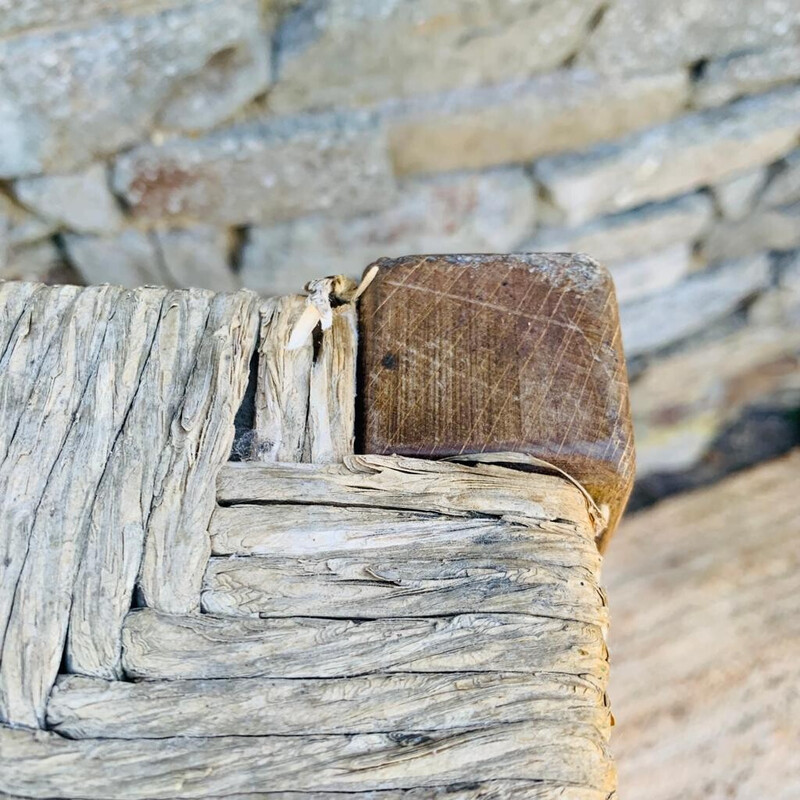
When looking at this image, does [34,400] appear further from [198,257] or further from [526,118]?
[526,118]

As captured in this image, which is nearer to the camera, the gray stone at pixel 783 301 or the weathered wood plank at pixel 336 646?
the weathered wood plank at pixel 336 646

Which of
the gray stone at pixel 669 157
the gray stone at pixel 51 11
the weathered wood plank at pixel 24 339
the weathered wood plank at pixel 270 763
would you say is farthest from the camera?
the gray stone at pixel 669 157

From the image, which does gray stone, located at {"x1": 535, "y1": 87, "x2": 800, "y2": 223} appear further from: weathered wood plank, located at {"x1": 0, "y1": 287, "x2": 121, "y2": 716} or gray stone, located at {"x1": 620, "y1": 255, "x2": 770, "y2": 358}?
weathered wood plank, located at {"x1": 0, "y1": 287, "x2": 121, "y2": 716}

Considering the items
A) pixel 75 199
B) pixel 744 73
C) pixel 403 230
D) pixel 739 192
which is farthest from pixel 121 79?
pixel 739 192

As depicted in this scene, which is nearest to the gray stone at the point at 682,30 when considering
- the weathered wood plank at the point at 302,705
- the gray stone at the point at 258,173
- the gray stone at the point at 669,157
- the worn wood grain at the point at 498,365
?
the gray stone at the point at 669,157

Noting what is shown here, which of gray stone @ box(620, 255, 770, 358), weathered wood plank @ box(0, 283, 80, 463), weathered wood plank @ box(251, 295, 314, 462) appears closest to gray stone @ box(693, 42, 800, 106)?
gray stone @ box(620, 255, 770, 358)

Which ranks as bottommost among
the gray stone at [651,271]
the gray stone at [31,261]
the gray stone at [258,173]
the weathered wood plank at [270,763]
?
the weathered wood plank at [270,763]

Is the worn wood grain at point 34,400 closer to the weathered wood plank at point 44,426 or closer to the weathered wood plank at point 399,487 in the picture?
the weathered wood plank at point 44,426
